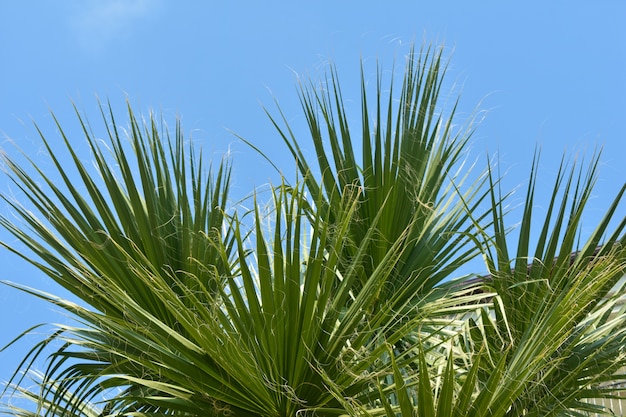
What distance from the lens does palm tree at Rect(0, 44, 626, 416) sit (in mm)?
1874

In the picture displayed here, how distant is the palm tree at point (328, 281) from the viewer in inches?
73.8

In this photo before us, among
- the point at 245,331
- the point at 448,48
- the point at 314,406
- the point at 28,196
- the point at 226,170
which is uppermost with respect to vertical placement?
the point at 448,48

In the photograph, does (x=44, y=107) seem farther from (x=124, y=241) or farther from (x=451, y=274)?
(x=451, y=274)

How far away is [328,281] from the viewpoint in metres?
1.91

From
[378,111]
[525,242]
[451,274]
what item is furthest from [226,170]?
[525,242]

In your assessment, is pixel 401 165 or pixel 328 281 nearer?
pixel 328 281

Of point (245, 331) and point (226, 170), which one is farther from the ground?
point (226, 170)

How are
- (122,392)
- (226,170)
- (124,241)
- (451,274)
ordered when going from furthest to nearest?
(226,170)
(451,274)
(124,241)
(122,392)

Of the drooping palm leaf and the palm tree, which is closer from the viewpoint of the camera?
the palm tree

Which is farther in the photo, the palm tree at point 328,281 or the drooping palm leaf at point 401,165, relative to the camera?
the drooping palm leaf at point 401,165

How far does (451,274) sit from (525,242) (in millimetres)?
279

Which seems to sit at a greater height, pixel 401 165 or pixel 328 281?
pixel 401 165

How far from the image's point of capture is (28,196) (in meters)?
2.51

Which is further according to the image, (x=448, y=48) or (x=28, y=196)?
(x=448, y=48)
